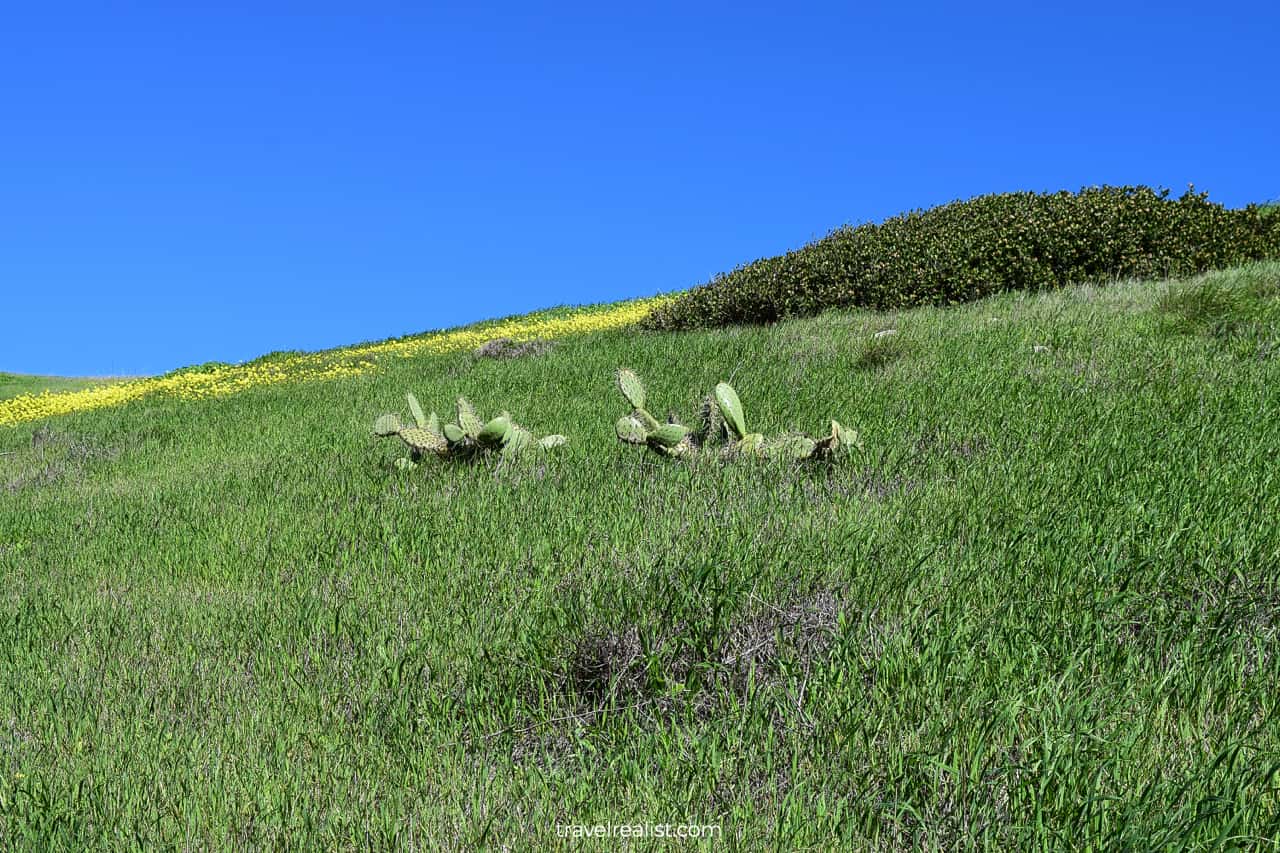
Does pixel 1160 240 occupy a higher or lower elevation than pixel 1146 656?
higher

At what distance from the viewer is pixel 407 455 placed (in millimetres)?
6773

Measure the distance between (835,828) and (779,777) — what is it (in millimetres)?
235

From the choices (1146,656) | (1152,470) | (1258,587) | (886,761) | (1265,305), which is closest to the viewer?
(886,761)

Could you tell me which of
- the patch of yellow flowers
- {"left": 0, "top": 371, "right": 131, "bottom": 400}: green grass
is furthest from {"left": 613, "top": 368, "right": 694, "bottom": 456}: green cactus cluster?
{"left": 0, "top": 371, "right": 131, "bottom": 400}: green grass

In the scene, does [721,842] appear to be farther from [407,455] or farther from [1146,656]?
[407,455]

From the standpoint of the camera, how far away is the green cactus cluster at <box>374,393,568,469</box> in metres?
5.84

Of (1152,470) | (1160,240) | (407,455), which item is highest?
(1160,240)

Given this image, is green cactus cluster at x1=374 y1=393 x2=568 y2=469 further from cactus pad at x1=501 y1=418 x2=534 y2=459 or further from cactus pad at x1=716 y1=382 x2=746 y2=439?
cactus pad at x1=716 y1=382 x2=746 y2=439

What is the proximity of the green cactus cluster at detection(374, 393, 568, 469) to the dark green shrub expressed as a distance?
8.02 m

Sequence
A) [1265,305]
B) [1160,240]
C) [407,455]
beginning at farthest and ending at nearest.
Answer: [1160,240] → [1265,305] → [407,455]

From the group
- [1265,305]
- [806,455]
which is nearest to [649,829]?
[806,455]

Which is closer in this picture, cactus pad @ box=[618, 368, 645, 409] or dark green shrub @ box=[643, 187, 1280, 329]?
cactus pad @ box=[618, 368, 645, 409]

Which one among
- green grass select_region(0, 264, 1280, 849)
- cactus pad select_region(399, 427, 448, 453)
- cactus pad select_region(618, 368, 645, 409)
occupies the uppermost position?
cactus pad select_region(618, 368, 645, 409)

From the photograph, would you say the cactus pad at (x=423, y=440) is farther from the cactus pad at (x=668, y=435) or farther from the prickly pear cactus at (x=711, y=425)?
the prickly pear cactus at (x=711, y=425)
